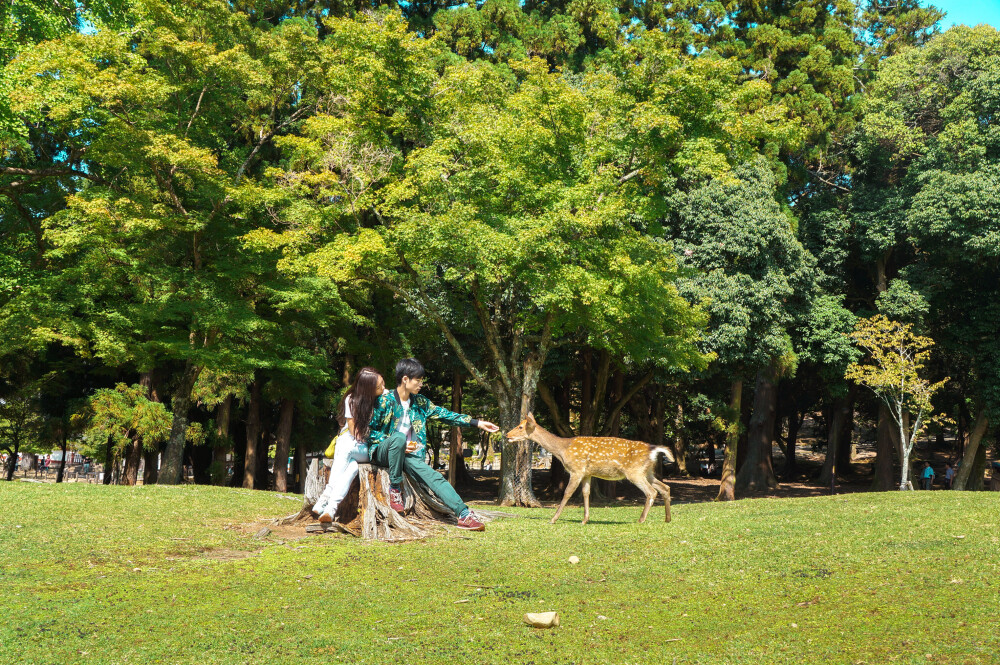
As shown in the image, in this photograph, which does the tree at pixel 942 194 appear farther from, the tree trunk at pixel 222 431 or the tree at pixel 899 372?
the tree trunk at pixel 222 431

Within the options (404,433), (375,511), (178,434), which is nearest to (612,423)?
(178,434)

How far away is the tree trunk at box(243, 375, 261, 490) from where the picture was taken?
28844mm

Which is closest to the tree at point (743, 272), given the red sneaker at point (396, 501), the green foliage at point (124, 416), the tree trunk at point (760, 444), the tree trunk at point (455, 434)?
the tree trunk at point (760, 444)

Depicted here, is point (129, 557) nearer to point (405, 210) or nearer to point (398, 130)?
point (405, 210)

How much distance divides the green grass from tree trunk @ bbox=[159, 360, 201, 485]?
11.0 metres

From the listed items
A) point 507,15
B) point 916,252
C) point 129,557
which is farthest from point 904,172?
point 129,557

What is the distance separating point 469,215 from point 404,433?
11398 mm

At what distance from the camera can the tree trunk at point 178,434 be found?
22.1 meters

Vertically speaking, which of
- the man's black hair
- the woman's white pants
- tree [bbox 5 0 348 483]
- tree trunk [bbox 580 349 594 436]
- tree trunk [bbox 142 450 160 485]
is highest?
tree [bbox 5 0 348 483]

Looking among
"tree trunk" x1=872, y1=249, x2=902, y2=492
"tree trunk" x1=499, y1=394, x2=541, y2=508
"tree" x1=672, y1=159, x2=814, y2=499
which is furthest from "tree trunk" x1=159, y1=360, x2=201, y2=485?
"tree trunk" x1=872, y1=249, x2=902, y2=492

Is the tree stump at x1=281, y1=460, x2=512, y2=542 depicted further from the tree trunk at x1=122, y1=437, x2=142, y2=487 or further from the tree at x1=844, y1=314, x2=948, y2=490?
the tree at x1=844, y1=314, x2=948, y2=490

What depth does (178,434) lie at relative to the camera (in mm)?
22500

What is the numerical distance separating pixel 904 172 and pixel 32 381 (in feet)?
113

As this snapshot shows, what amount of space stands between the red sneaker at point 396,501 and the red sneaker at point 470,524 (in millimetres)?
843
